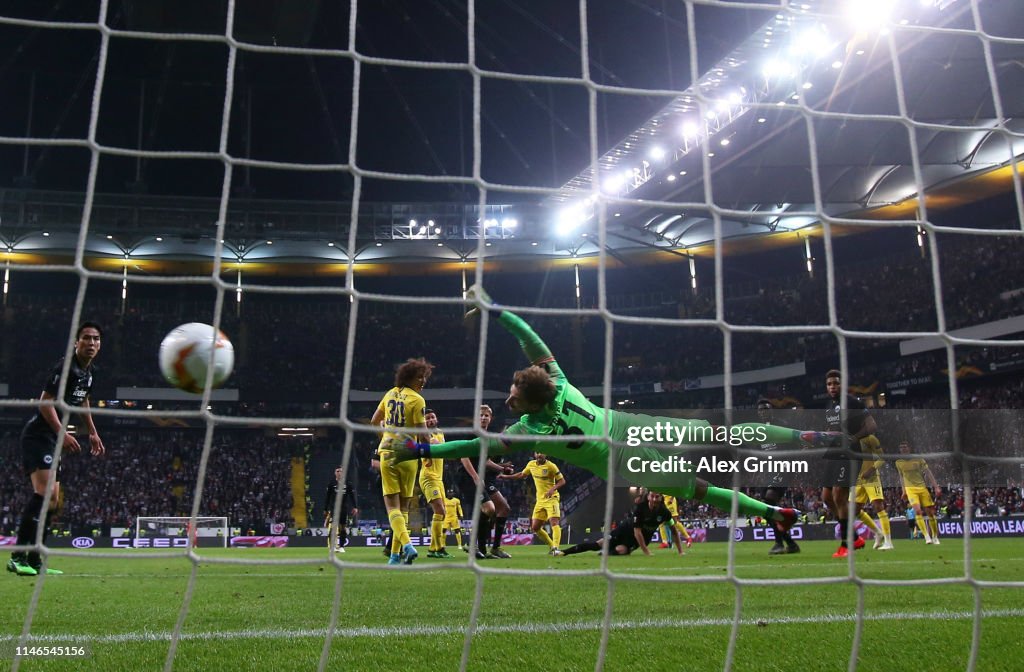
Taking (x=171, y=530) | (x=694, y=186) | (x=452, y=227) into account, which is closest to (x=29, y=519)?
(x=171, y=530)

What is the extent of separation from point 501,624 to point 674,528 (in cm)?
725

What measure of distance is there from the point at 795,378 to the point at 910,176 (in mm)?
7976

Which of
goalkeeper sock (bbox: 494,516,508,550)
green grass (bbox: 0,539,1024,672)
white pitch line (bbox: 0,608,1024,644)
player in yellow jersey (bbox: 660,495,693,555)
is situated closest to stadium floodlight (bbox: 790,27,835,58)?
player in yellow jersey (bbox: 660,495,693,555)

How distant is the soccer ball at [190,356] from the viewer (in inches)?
162

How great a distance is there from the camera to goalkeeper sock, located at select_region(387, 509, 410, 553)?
267 inches

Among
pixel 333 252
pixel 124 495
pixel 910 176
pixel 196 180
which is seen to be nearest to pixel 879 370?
pixel 910 176

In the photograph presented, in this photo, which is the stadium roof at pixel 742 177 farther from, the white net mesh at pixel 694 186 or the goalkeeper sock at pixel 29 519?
the goalkeeper sock at pixel 29 519

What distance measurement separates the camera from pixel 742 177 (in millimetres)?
20188

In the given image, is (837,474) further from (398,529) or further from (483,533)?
(398,529)

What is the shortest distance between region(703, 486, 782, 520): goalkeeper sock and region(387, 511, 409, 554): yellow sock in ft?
9.27

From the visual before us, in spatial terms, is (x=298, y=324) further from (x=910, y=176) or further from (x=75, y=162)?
(x=910, y=176)

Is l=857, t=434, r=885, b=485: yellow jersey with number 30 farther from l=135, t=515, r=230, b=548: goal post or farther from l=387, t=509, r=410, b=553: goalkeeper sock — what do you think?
l=135, t=515, r=230, b=548: goal post

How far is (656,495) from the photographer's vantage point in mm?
9406

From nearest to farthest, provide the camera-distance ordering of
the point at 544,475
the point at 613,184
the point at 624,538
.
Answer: the point at 624,538, the point at 544,475, the point at 613,184
